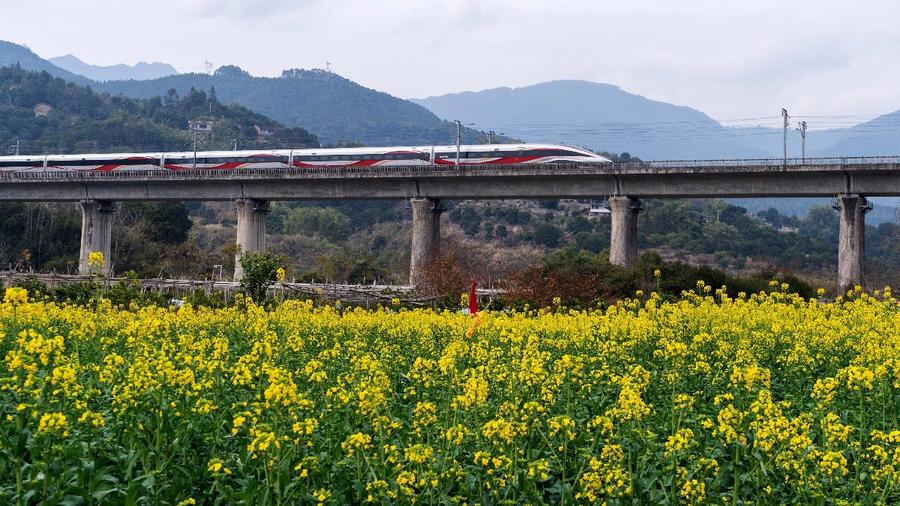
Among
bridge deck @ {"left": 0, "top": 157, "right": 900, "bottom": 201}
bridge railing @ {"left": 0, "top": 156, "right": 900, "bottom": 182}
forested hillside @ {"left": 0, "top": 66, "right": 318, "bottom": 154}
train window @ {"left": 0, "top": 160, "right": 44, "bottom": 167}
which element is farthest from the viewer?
forested hillside @ {"left": 0, "top": 66, "right": 318, "bottom": 154}

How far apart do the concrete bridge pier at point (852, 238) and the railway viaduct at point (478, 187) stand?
0.19ft

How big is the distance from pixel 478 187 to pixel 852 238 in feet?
75.5

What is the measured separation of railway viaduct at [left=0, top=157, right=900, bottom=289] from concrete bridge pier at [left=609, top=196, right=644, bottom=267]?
0.23 ft

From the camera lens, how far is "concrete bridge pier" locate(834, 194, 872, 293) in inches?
2037

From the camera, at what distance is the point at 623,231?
187ft

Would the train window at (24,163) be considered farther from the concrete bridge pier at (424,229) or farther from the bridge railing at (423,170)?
the concrete bridge pier at (424,229)

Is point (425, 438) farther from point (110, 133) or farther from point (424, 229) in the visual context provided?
point (110, 133)

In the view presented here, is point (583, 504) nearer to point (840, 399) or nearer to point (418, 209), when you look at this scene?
point (840, 399)

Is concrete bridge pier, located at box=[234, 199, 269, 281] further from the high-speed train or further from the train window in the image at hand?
the train window

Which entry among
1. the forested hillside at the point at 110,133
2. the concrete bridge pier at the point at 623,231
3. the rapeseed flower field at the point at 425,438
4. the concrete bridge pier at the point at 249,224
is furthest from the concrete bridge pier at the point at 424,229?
the forested hillside at the point at 110,133

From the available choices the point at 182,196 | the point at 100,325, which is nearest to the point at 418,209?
the point at 182,196

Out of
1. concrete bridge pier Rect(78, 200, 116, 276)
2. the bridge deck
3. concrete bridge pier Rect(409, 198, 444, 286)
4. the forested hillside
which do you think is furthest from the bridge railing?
the forested hillside

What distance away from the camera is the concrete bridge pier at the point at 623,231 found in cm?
5675

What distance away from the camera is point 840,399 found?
1195cm
